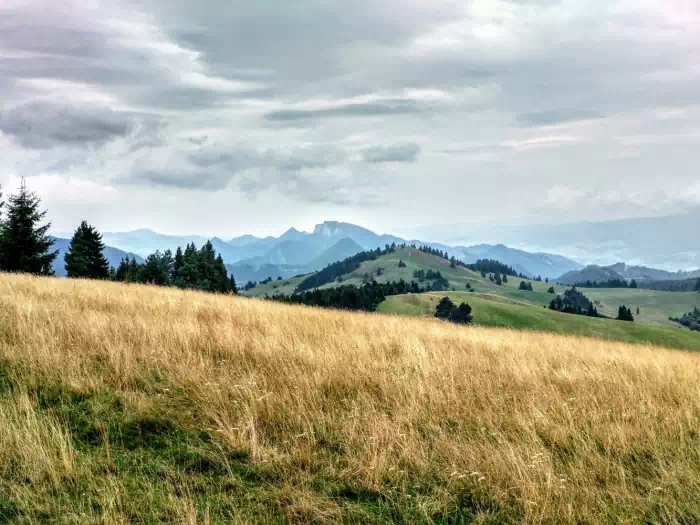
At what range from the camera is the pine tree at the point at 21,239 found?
173 feet

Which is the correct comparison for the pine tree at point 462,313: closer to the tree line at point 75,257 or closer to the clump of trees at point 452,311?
the clump of trees at point 452,311

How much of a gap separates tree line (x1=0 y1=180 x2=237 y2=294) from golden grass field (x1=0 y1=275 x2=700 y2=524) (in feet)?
84.8

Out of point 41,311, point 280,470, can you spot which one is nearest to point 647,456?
point 280,470

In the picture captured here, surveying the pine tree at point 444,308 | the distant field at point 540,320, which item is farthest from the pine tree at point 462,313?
the distant field at point 540,320

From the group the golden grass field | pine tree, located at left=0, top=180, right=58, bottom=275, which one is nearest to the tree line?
pine tree, located at left=0, top=180, right=58, bottom=275

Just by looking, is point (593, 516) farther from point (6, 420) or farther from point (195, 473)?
point (6, 420)

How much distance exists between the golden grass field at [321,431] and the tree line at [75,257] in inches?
1018

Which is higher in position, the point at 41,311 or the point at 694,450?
the point at 41,311

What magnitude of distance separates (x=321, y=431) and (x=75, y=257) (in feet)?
234

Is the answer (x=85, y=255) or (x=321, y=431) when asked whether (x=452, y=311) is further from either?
(x=321, y=431)

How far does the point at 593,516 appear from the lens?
418 cm

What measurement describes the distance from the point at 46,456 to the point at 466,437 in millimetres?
4716

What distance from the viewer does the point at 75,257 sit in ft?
214

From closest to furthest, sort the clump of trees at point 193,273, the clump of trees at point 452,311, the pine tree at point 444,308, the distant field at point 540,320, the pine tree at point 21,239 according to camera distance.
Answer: the pine tree at point 21,239 → the clump of trees at point 193,273 → the distant field at point 540,320 → the clump of trees at point 452,311 → the pine tree at point 444,308
